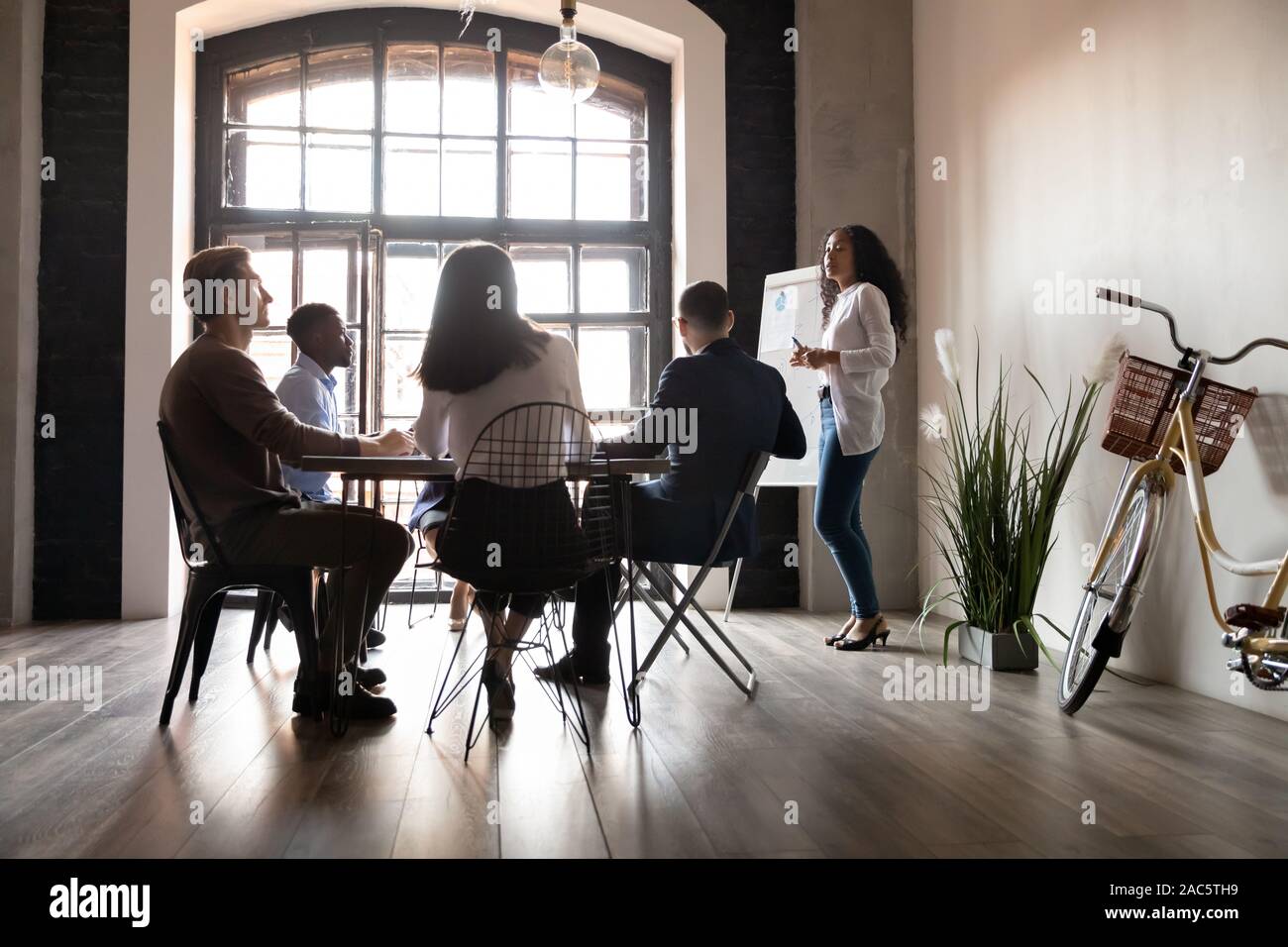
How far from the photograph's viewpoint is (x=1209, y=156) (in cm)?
324

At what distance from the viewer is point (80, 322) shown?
17.2 feet

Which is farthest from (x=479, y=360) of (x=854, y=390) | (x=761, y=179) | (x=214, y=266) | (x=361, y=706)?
(x=761, y=179)

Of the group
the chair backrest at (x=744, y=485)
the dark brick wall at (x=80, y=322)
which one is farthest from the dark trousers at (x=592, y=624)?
the dark brick wall at (x=80, y=322)

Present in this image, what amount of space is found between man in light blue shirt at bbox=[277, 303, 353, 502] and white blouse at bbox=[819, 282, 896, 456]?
2017 millimetres

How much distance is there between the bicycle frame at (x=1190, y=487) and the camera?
2722 millimetres

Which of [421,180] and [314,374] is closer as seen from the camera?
[314,374]

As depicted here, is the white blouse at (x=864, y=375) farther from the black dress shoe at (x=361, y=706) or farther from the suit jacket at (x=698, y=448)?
the black dress shoe at (x=361, y=706)

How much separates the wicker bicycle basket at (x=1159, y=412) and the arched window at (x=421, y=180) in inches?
124

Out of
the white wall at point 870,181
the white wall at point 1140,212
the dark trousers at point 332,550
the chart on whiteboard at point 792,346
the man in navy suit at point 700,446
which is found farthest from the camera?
the white wall at point 870,181

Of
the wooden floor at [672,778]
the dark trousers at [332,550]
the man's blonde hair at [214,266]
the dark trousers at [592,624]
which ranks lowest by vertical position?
the wooden floor at [672,778]

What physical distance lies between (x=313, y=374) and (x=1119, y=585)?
9.80ft

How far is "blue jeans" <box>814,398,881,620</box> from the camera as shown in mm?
4141

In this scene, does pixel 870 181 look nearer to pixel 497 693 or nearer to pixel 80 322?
Answer: pixel 497 693

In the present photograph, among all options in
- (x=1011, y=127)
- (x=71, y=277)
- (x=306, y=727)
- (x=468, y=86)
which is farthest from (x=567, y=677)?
(x=468, y=86)
